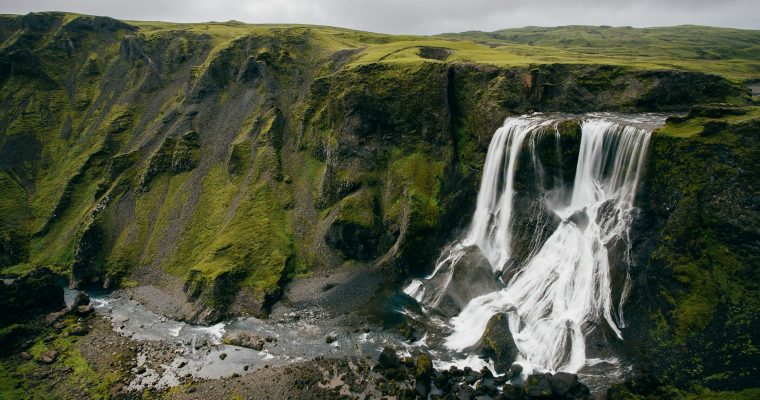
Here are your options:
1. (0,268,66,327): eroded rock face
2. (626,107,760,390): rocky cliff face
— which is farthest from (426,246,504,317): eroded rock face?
(0,268,66,327): eroded rock face

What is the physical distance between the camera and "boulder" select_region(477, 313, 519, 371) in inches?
1480

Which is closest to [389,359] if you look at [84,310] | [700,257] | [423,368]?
[423,368]

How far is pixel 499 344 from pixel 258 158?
160 feet

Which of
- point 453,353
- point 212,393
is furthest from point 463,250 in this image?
point 212,393

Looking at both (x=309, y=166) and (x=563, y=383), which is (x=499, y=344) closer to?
(x=563, y=383)

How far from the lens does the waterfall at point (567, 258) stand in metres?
38.3

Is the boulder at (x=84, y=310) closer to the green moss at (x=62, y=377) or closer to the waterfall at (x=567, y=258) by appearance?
the green moss at (x=62, y=377)

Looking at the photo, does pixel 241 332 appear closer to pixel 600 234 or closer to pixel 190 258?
pixel 190 258

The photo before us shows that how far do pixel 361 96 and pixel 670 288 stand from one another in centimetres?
4598

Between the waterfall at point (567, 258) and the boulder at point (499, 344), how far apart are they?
967mm

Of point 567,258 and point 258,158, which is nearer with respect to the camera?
point 567,258

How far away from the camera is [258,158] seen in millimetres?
71188

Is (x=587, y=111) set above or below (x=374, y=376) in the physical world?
above

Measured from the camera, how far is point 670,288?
119ft
